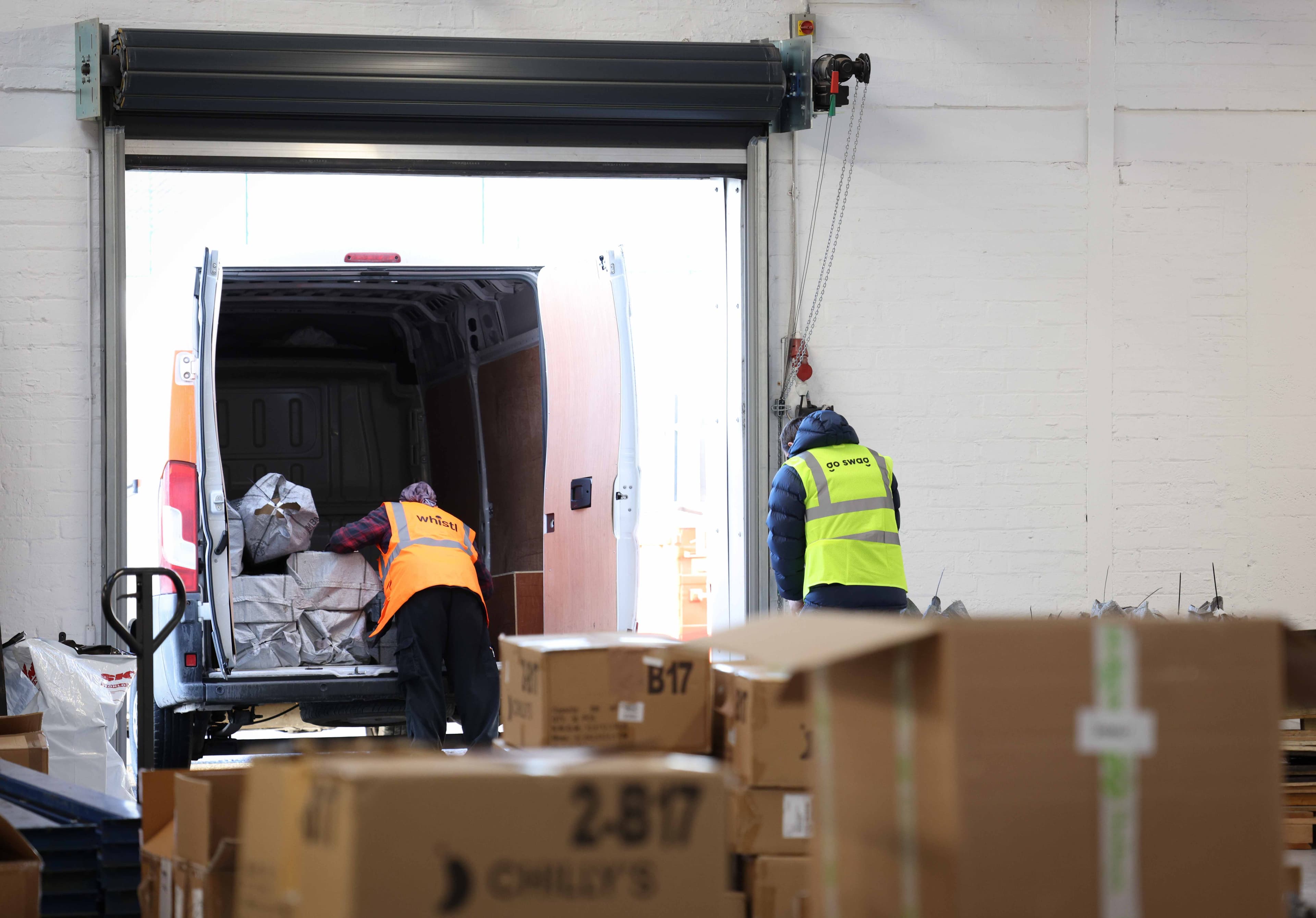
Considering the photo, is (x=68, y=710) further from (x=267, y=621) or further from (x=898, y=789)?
(x=898, y=789)

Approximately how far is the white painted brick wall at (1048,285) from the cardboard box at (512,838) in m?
4.77

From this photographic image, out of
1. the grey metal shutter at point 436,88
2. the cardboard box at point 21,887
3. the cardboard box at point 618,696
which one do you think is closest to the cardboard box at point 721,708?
the cardboard box at point 618,696

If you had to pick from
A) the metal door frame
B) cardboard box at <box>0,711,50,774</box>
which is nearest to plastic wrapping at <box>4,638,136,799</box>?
cardboard box at <box>0,711,50,774</box>

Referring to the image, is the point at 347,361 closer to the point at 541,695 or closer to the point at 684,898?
the point at 541,695

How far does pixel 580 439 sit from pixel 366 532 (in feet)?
3.42

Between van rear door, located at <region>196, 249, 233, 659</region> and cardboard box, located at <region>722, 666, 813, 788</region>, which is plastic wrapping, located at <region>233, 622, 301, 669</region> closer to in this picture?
van rear door, located at <region>196, 249, 233, 659</region>

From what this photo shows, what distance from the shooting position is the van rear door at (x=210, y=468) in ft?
17.1

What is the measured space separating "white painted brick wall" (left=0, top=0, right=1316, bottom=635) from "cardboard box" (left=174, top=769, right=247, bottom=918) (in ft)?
14.0

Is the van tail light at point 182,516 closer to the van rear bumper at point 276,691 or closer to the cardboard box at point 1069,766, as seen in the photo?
the van rear bumper at point 276,691

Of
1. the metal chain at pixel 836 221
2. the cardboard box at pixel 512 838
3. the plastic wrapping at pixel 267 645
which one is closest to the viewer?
the cardboard box at pixel 512 838

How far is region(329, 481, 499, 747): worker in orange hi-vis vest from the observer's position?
5.55m

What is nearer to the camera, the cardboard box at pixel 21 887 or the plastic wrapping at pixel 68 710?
the cardboard box at pixel 21 887

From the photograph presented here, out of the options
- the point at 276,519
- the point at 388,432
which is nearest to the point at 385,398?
the point at 388,432

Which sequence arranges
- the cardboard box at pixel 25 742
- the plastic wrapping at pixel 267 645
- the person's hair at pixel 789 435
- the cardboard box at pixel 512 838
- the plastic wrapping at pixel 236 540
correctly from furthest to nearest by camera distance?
the plastic wrapping at pixel 236 540, the person's hair at pixel 789 435, the plastic wrapping at pixel 267 645, the cardboard box at pixel 25 742, the cardboard box at pixel 512 838
